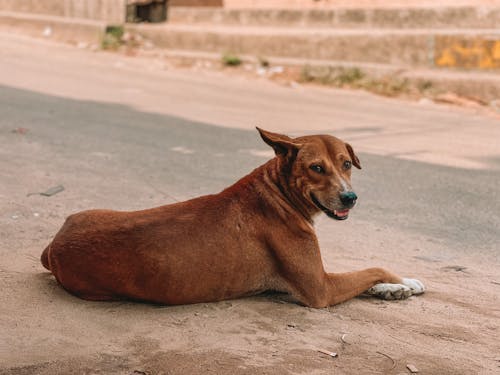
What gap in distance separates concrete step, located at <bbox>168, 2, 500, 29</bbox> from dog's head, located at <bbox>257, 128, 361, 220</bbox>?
33.5 ft

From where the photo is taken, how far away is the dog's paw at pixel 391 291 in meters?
4.90

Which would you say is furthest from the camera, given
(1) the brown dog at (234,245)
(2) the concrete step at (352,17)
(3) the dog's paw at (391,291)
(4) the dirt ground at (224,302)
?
(2) the concrete step at (352,17)

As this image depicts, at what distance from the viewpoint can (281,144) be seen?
4.79m

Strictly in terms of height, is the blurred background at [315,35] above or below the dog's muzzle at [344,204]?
above

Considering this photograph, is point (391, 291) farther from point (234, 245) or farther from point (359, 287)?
point (234, 245)

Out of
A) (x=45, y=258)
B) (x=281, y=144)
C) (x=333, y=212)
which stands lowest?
(x=45, y=258)

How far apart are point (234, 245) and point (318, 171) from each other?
0.68 metres

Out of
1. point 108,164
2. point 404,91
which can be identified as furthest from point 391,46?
point 108,164

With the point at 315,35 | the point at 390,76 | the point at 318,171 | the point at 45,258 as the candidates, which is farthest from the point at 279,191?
the point at 315,35

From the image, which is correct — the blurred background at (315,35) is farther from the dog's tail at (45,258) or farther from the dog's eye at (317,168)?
the dog's tail at (45,258)

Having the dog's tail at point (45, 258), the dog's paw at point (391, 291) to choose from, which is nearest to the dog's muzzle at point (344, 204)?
the dog's paw at point (391, 291)

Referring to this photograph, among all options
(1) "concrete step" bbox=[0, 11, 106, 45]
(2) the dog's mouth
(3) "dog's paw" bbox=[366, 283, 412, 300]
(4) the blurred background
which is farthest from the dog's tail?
(1) "concrete step" bbox=[0, 11, 106, 45]

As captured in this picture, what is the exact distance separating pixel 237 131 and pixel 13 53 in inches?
259

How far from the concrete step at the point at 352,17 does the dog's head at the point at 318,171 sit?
10215mm
